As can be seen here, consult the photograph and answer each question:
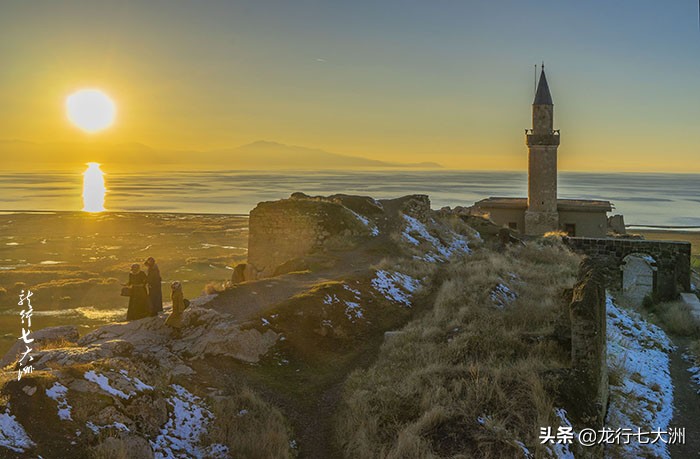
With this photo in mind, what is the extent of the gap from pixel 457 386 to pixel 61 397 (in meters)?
5.21

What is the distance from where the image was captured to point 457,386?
8492 mm

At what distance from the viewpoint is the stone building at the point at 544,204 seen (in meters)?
38.6

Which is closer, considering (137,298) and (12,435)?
(12,435)

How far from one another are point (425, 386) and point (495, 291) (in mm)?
6119

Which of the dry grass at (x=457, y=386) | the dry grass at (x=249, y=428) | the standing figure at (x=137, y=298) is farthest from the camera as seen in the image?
the standing figure at (x=137, y=298)

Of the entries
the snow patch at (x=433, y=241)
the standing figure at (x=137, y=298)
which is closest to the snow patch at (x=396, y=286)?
the snow patch at (x=433, y=241)

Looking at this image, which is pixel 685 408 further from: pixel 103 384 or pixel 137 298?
pixel 137 298

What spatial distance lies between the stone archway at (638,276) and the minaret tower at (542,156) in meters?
16.0

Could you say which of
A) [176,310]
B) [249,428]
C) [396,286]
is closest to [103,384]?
[249,428]

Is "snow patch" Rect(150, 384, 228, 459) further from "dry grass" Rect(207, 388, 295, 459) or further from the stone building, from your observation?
the stone building

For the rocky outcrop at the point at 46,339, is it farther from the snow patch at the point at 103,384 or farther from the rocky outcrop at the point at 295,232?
the rocky outcrop at the point at 295,232

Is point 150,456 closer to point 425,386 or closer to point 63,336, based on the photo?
point 425,386

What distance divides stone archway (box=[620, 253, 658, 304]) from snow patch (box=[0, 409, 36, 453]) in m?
20.4

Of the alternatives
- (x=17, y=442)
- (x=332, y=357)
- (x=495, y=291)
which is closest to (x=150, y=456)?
(x=17, y=442)
